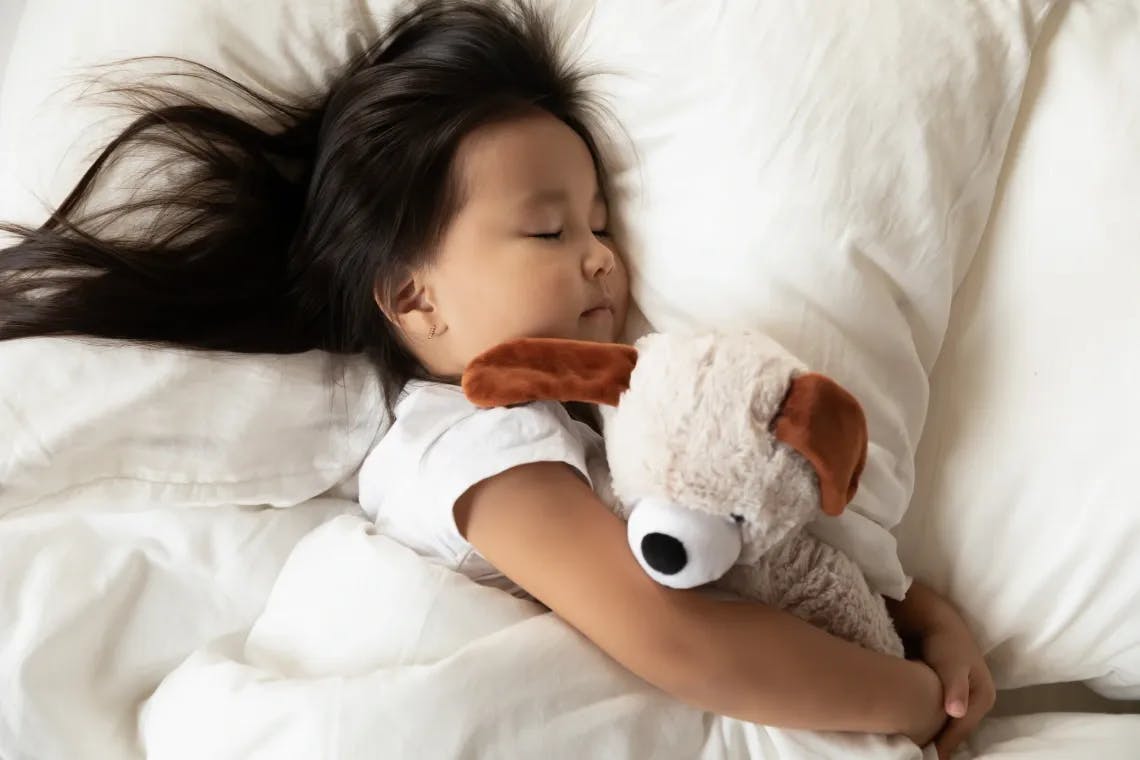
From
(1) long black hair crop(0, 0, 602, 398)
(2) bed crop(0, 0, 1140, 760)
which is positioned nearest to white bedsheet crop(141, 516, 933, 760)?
(2) bed crop(0, 0, 1140, 760)

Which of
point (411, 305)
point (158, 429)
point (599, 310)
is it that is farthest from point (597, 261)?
point (158, 429)

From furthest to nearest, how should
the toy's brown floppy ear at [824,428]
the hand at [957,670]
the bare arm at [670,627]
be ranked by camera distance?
the hand at [957,670], the bare arm at [670,627], the toy's brown floppy ear at [824,428]

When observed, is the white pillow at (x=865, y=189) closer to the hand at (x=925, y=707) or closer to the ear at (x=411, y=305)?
the hand at (x=925, y=707)

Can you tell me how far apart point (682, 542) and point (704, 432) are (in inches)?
2.6

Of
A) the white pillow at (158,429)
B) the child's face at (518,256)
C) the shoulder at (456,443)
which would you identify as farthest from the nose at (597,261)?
the white pillow at (158,429)

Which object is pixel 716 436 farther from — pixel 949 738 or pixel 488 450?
pixel 949 738

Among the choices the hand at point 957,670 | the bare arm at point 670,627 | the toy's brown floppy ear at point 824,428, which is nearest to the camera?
the toy's brown floppy ear at point 824,428

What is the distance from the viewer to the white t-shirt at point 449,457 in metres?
0.74

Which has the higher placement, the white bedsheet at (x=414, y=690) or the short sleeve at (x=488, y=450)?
the short sleeve at (x=488, y=450)

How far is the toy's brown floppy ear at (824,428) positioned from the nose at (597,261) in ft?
0.92

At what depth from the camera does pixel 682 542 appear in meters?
0.56

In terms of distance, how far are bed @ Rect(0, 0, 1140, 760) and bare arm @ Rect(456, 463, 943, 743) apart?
0.03 m

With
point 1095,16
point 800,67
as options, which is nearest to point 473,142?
point 800,67

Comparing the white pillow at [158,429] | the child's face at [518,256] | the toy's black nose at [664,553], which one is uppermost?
the child's face at [518,256]
